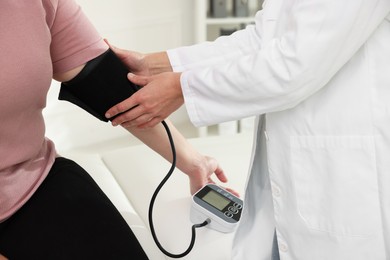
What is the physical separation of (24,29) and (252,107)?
1.64 feet

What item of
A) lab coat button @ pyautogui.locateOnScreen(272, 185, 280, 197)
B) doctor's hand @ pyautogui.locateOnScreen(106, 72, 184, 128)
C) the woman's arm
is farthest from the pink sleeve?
lab coat button @ pyautogui.locateOnScreen(272, 185, 280, 197)

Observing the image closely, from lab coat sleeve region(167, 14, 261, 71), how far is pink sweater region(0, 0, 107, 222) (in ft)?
0.63

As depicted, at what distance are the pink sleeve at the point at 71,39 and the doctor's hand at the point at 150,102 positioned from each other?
0.39 ft

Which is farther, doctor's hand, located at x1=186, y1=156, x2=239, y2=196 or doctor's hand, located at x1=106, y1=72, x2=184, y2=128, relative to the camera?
doctor's hand, located at x1=186, y1=156, x2=239, y2=196

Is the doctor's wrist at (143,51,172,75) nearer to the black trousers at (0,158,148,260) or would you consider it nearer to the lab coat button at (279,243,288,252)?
the black trousers at (0,158,148,260)

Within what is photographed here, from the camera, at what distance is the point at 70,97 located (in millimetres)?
1224

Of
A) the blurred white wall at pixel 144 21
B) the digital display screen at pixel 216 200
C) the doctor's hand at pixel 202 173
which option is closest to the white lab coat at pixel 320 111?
the digital display screen at pixel 216 200

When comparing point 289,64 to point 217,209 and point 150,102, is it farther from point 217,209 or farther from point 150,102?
point 217,209

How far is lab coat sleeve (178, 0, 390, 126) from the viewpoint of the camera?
0.81 metres

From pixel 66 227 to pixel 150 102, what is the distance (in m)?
0.35

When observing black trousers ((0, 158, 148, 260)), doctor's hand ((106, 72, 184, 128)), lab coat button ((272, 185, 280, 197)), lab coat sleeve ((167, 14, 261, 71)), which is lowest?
black trousers ((0, 158, 148, 260))

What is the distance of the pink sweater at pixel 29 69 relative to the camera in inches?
39.5

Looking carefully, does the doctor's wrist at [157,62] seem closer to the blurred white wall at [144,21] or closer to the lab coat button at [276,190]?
the lab coat button at [276,190]

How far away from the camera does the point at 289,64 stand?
86 centimetres
